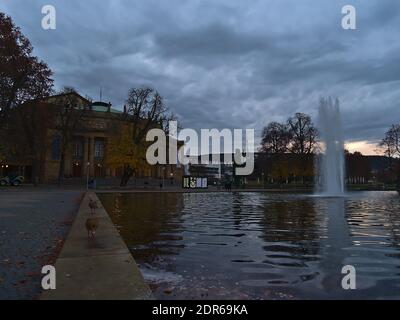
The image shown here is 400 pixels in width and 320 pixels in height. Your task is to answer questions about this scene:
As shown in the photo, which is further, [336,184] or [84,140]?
[84,140]

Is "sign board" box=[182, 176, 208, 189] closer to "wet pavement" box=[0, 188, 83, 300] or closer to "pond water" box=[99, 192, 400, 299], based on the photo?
"wet pavement" box=[0, 188, 83, 300]

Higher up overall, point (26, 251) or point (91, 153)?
point (91, 153)

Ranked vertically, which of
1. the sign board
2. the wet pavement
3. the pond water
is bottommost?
the pond water

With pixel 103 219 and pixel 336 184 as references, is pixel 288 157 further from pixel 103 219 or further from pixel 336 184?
pixel 103 219

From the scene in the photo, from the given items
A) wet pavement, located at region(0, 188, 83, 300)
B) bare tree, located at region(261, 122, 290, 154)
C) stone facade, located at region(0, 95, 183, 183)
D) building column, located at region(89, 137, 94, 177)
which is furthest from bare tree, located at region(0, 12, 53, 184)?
bare tree, located at region(261, 122, 290, 154)

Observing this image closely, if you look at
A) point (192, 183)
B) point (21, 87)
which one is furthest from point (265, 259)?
point (192, 183)

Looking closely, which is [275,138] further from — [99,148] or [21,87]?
[21,87]

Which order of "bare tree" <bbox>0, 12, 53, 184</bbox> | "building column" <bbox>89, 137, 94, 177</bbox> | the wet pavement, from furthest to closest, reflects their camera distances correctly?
"building column" <bbox>89, 137, 94, 177</bbox>
"bare tree" <bbox>0, 12, 53, 184</bbox>
the wet pavement

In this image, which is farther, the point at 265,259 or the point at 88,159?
the point at 88,159

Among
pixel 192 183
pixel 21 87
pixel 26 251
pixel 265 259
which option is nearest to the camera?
pixel 265 259

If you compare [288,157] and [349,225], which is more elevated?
[288,157]

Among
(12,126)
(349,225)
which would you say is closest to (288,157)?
(12,126)

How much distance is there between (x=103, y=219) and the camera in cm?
1741
